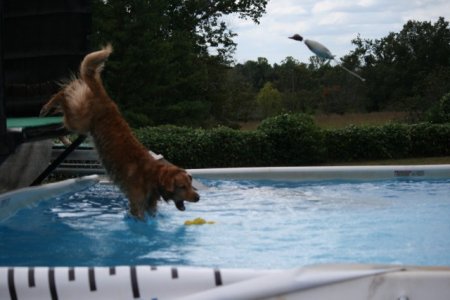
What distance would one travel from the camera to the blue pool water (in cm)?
596

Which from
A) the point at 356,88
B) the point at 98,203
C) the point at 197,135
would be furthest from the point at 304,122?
the point at 356,88

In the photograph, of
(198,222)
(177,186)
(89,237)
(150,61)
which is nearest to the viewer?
(177,186)

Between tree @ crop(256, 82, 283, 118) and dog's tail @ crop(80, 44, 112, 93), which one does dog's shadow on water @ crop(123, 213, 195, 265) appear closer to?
dog's tail @ crop(80, 44, 112, 93)

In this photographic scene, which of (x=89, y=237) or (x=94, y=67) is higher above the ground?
(x=94, y=67)

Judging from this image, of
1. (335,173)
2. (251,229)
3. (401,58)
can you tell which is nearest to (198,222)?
(251,229)

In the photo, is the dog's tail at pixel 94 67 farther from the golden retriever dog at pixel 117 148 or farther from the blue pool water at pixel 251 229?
the blue pool water at pixel 251 229

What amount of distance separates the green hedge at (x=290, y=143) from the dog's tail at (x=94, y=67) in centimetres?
677

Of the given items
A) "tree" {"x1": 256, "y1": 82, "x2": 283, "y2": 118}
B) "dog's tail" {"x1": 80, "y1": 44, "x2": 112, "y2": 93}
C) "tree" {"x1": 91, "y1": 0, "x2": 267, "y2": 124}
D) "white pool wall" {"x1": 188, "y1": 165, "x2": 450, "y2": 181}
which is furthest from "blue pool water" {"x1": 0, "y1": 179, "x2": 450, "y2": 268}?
"tree" {"x1": 256, "y1": 82, "x2": 283, "y2": 118}

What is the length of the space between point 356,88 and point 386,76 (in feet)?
4.38

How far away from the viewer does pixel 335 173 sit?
10328 mm

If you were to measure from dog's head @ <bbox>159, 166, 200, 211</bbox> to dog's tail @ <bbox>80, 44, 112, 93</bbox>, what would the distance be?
3.94 feet

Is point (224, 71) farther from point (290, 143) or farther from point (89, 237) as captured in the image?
point (89, 237)

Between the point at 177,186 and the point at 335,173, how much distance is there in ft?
14.5

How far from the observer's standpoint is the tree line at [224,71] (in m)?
21.1
